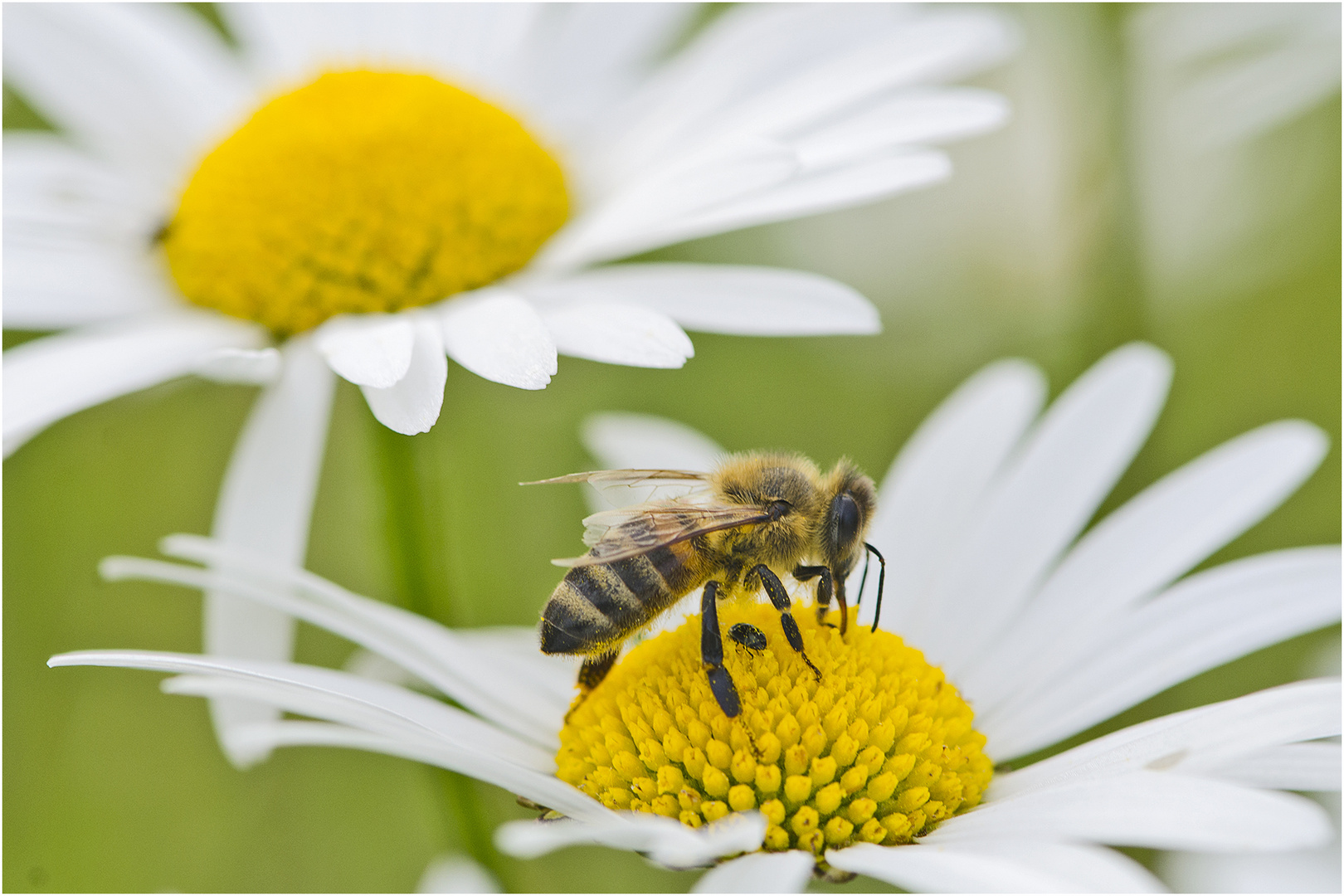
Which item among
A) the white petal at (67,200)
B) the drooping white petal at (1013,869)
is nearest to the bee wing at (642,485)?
the drooping white petal at (1013,869)

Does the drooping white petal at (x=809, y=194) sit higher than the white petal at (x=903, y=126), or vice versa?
the white petal at (x=903, y=126)

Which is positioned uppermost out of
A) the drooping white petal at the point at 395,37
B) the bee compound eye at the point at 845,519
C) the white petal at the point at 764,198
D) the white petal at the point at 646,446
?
the drooping white petal at the point at 395,37

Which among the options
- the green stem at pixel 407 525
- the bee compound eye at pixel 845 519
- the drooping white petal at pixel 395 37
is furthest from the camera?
the drooping white petal at pixel 395 37

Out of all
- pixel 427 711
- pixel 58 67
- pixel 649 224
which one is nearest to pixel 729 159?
pixel 649 224

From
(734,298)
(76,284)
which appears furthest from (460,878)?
(76,284)

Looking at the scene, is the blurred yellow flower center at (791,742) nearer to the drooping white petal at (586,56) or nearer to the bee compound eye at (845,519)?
the bee compound eye at (845,519)

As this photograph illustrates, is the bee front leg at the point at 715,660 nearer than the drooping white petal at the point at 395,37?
Yes

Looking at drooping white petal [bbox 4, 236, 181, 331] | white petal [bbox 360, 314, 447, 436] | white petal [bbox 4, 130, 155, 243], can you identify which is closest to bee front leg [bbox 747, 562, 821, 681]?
white petal [bbox 360, 314, 447, 436]

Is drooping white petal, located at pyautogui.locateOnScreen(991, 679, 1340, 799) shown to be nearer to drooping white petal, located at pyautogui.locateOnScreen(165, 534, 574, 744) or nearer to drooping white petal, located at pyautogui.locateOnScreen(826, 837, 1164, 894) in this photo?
drooping white petal, located at pyautogui.locateOnScreen(826, 837, 1164, 894)
